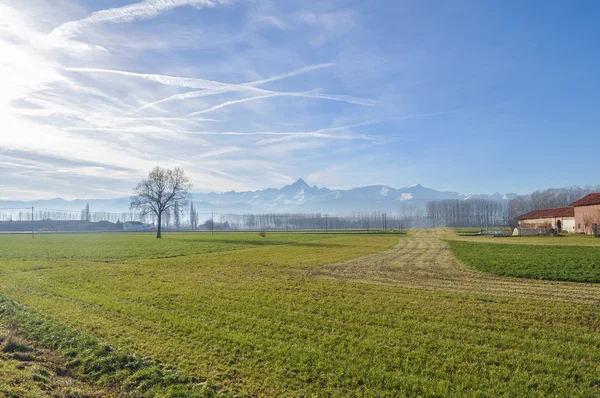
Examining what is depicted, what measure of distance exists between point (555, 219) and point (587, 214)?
1385 centimetres

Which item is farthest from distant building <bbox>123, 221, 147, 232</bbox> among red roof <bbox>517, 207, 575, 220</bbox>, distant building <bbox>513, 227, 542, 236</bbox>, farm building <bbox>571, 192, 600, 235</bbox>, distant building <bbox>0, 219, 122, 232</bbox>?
farm building <bbox>571, 192, 600, 235</bbox>

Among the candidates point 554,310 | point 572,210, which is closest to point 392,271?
point 554,310

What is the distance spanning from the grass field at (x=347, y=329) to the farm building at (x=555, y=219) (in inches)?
2642

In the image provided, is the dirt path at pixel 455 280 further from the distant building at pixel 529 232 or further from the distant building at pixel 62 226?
the distant building at pixel 62 226

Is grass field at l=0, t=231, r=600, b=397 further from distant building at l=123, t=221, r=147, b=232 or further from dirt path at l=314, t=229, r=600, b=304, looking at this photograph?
distant building at l=123, t=221, r=147, b=232

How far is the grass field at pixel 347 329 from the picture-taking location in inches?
258

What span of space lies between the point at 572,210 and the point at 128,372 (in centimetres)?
8597

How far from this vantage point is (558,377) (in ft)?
21.6

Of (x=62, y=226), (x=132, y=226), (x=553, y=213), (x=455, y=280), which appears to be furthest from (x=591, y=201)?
(x=62, y=226)

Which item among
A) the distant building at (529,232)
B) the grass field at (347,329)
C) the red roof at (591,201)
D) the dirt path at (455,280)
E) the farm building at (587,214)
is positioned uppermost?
the red roof at (591,201)

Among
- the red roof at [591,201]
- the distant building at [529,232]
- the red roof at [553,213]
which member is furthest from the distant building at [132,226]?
the red roof at [591,201]

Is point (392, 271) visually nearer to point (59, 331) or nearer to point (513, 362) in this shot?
point (513, 362)

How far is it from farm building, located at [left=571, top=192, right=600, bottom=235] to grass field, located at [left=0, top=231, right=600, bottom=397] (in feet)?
189

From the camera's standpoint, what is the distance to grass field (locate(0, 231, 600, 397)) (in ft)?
21.5
